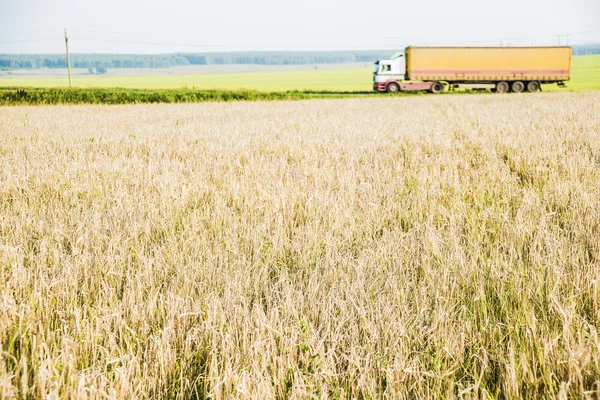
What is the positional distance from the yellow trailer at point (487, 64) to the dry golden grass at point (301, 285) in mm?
39455

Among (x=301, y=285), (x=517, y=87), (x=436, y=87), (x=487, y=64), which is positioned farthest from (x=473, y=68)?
(x=301, y=285)

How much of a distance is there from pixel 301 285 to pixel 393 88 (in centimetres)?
4352

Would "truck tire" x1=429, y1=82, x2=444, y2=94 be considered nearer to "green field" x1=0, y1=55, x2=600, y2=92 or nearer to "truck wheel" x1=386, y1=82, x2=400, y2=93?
"truck wheel" x1=386, y1=82, x2=400, y2=93

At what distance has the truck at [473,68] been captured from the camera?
42.8m

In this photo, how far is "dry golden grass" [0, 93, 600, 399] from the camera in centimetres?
179

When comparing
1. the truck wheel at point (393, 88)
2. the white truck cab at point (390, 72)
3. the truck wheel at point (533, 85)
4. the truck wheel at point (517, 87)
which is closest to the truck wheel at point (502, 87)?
the truck wheel at point (517, 87)

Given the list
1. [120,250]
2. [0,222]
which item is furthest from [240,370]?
[0,222]

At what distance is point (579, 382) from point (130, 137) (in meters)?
9.84

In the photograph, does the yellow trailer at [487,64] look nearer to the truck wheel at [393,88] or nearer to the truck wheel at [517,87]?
the truck wheel at [517,87]

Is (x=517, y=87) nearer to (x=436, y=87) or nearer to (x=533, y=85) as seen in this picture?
(x=533, y=85)

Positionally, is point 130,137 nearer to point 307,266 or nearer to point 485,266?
point 307,266

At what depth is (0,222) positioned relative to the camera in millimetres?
3920

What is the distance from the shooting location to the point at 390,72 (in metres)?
44.4

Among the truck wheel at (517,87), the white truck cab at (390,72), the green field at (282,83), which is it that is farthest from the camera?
the green field at (282,83)
